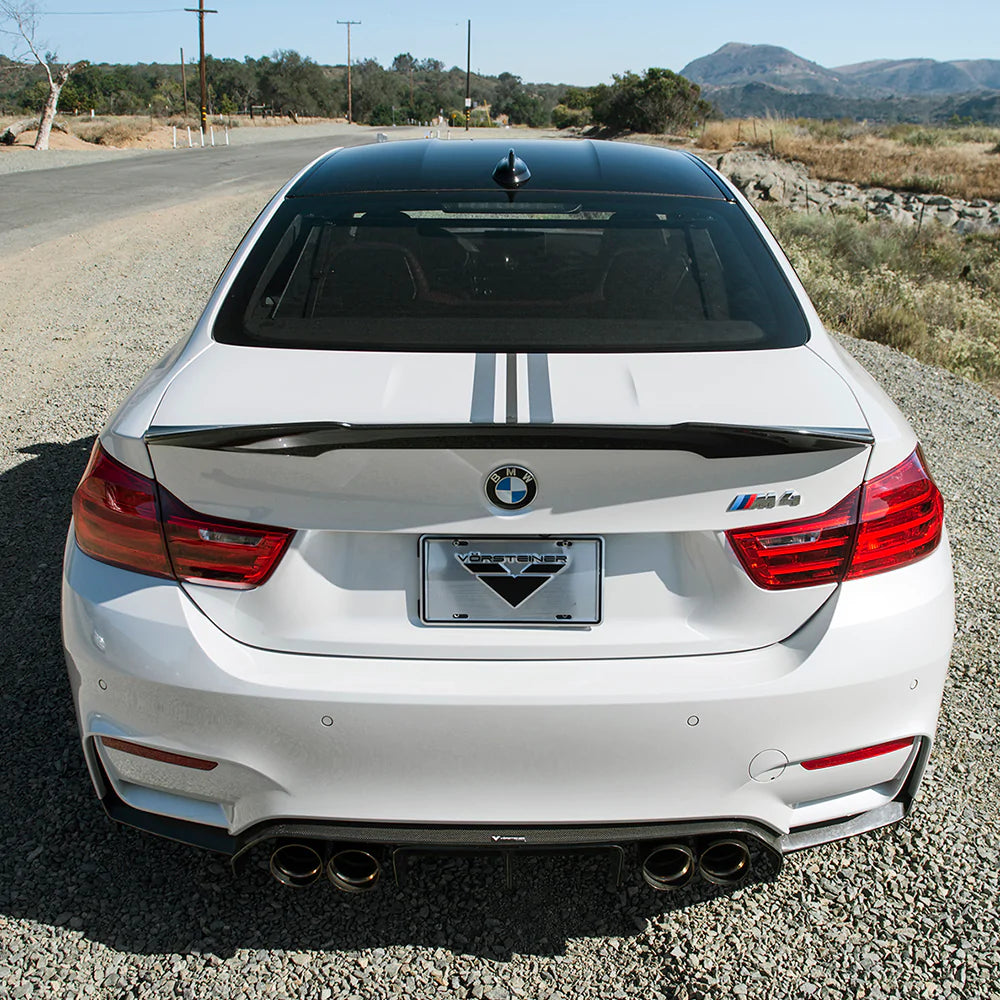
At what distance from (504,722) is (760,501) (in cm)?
63

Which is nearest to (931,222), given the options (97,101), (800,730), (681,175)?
(681,175)

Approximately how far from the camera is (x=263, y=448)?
175 centimetres

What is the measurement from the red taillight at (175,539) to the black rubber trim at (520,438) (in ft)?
0.58

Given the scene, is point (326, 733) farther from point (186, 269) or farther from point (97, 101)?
point (97, 101)

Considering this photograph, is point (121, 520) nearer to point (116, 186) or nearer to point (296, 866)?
point (296, 866)

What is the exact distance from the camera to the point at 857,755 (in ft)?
6.44

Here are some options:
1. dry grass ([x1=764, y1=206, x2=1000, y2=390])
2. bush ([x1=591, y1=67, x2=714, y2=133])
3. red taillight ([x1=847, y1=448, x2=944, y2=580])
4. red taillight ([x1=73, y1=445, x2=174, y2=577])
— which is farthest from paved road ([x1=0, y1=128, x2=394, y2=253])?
bush ([x1=591, y1=67, x2=714, y2=133])

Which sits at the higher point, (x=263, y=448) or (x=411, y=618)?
(x=263, y=448)

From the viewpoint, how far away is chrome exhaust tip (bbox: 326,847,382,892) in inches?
79.1

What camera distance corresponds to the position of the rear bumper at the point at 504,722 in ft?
5.94

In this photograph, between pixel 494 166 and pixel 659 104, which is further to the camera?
pixel 659 104

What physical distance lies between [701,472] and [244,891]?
158 cm

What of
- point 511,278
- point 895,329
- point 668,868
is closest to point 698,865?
point 668,868

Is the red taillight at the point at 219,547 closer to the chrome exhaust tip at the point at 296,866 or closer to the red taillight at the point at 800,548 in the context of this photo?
the chrome exhaust tip at the point at 296,866
